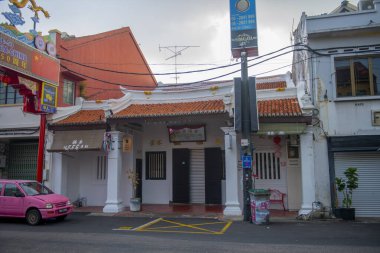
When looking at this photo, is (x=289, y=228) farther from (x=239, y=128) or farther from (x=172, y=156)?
(x=172, y=156)

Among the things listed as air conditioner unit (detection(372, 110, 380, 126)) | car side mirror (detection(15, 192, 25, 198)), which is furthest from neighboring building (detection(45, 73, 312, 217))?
car side mirror (detection(15, 192, 25, 198))

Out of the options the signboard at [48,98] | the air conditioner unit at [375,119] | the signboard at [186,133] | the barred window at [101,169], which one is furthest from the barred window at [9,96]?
the air conditioner unit at [375,119]

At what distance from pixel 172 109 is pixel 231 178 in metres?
4.00

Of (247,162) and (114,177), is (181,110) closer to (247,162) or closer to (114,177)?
(247,162)

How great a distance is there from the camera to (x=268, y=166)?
15.5 metres

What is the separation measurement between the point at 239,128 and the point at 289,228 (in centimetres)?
373

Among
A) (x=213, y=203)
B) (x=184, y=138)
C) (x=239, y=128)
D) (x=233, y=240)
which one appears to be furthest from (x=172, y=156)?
(x=233, y=240)

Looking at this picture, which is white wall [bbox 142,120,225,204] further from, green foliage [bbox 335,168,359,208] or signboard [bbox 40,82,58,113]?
green foliage [bbox 335,168,359,208]

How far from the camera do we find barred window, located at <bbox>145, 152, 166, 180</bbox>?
1747 cm

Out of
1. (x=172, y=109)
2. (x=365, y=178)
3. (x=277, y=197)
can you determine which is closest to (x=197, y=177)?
(x=172, y=109)

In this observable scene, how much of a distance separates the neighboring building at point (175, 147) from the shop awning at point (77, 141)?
5 centimetres

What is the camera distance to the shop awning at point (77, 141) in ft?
49.0

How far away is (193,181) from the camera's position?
672 inches

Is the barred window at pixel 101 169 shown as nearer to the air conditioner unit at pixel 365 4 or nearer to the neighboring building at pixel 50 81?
the neighboring building at pixel 50 81
